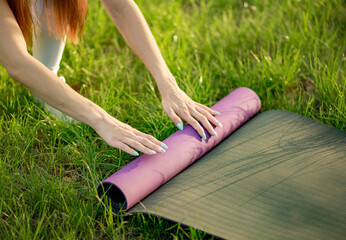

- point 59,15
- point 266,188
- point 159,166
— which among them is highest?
point 59,15

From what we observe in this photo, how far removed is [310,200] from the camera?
1688mm

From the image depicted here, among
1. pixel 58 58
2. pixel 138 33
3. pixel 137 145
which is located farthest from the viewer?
pixel 58 58

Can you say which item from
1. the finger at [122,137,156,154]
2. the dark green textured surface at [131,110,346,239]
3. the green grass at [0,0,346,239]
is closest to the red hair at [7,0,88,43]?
the green grass at [0,0,346,239]

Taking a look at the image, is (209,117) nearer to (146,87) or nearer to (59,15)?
(146,87)

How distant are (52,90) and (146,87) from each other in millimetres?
939

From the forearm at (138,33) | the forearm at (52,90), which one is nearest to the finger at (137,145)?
the forearm at (52,90)

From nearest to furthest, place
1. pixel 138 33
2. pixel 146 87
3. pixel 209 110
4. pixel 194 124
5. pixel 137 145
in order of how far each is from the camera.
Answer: pixel 137 145 → pixel 194 124 → pixel 209 110 → pixel 138 33 → pixel 146 87

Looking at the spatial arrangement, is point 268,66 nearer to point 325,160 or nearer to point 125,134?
point 325,160

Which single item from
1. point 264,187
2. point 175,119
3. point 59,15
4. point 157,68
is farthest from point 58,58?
point 264,187

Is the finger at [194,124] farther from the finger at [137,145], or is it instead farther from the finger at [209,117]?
the finger at [137,145]

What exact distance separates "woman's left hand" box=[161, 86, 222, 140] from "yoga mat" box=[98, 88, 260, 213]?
0.11 feet

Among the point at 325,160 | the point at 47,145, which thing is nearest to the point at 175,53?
the point at 47,145

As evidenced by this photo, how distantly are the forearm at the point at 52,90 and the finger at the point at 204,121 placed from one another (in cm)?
47

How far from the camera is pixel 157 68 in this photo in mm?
2141
